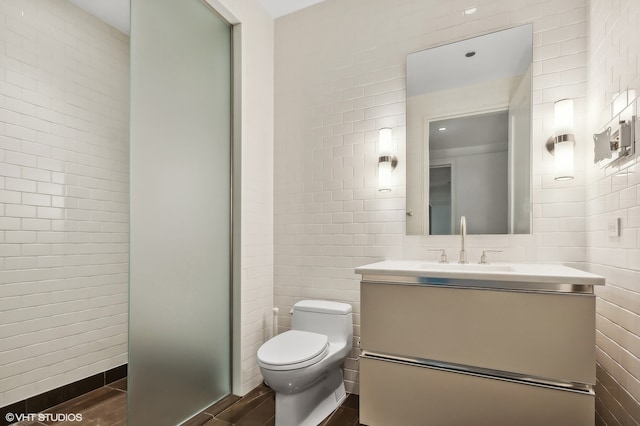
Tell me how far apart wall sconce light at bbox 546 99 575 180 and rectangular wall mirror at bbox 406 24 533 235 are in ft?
0.46

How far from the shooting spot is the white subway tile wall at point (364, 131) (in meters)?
1.81

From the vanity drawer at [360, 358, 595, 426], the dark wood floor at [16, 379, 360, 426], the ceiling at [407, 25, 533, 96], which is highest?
the ceiling at [407, 25, 533, 96]

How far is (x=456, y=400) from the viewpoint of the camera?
1.46m

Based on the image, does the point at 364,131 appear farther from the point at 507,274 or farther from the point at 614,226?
the point at 614,226

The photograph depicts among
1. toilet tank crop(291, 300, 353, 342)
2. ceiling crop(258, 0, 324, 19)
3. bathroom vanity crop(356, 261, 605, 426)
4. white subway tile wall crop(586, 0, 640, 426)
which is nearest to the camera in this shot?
white subway tile wall crop(586, 0, 640, 426)

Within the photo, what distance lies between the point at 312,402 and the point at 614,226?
1720mm

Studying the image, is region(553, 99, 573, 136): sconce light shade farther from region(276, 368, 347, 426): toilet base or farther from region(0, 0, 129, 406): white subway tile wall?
region(0, 0, 129, 406): white subway tile wall

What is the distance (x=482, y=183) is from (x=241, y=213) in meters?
1.55

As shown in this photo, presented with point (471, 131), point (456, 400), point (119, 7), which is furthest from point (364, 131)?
point (119, 7)

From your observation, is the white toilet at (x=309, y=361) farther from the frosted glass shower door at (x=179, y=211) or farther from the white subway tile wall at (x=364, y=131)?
the frosted glass shower door at (x=179, y=211)

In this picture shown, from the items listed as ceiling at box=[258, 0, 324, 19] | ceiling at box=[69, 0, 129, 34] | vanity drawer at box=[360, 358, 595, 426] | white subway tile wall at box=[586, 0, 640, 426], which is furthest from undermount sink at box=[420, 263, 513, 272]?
ceiling at box=[69, 0, 129, 34]

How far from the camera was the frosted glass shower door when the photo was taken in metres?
1.58

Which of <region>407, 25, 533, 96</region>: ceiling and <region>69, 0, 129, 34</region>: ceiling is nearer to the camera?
<region>407, 25, 533, 96</region>: ceiling

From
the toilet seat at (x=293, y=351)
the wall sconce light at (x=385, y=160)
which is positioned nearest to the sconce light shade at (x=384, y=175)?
the wall sconce light at (x=385, y=160)
